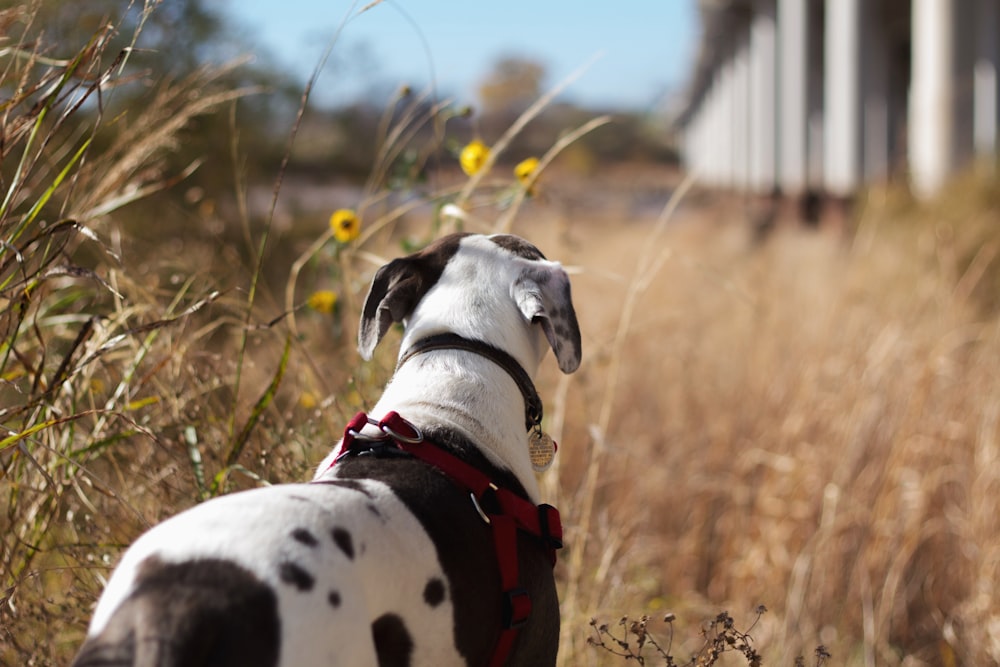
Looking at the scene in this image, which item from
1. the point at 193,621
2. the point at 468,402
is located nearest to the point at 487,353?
the point at 468,402

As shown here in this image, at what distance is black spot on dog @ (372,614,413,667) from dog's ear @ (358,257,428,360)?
2.18 ft

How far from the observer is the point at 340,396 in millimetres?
2816

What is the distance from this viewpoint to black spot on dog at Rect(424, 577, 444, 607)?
1.43 m

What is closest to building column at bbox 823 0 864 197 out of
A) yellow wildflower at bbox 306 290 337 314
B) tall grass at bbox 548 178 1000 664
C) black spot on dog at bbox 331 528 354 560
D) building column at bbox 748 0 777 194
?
building column at bbox 748 0 777 194

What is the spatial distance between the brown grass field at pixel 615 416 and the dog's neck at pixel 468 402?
1.45 feet

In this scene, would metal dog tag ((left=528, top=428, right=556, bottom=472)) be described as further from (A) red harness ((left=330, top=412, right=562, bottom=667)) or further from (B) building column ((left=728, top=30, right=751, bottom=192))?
(B) building column ((left=728, top=30, right=751, bottom=192))

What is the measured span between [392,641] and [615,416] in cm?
371

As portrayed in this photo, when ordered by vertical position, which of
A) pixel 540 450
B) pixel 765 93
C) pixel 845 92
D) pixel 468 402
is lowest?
pixel 765 93

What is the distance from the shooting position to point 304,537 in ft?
4.19

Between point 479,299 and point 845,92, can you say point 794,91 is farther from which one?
point 479,299

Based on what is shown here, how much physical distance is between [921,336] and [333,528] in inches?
152

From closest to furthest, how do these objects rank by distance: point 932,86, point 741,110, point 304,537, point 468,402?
point 304,537, point 468,402, point 932,86, point 741,110

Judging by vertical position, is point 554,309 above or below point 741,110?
above

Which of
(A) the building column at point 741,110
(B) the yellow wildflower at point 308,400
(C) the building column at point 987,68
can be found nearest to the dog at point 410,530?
(B) the yellow wildflower at point 308,400
